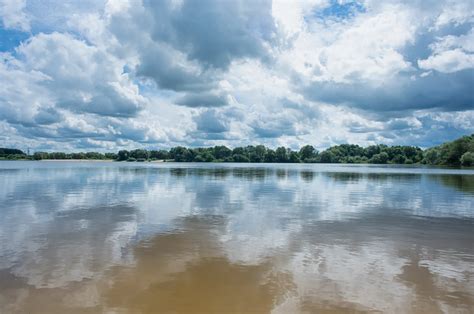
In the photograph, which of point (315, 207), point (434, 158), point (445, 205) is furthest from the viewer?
point (434, 158)

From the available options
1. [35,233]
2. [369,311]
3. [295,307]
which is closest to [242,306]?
[295,307]

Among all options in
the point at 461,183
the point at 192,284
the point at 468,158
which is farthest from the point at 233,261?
the point at 468,158

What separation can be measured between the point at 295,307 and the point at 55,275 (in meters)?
7.49

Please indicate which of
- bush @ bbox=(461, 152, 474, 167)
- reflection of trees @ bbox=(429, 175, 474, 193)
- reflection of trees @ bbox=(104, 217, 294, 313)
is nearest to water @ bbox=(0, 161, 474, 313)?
reflection of trees @ bbox=(104, 217, 294, 313)

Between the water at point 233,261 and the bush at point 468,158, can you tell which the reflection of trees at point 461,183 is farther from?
the bush at point 468,158

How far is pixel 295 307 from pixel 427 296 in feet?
12.8

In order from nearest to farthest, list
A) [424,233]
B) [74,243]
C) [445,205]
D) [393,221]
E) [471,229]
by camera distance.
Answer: [74,243], [424,233], [471,229], [393,221], [445,205]

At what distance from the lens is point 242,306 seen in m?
8.92

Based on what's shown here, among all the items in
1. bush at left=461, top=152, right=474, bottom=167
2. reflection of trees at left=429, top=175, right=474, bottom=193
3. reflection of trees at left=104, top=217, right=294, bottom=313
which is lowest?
reflection of trees at left=104, top=217, right=294, bottom=313

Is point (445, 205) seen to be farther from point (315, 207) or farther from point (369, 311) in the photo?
point (369, 311)

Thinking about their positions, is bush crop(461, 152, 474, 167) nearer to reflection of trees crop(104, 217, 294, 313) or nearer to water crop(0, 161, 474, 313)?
water crop(0, 161, 474, 313)

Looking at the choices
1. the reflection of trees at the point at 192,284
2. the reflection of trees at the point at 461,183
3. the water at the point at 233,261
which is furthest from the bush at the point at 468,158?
the reflection of trees at the point at 192,284

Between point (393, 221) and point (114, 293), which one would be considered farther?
point (393, 221)

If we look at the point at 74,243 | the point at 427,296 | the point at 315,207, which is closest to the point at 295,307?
the point at 427,296
